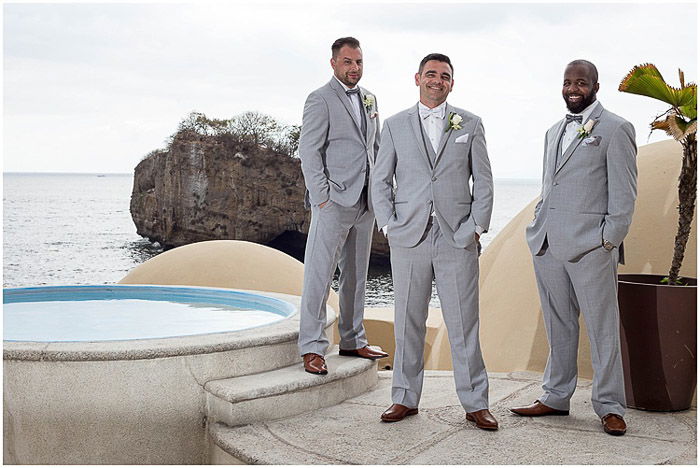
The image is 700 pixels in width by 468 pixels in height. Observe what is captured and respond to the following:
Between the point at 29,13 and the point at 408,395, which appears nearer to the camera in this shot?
the point at 408,395

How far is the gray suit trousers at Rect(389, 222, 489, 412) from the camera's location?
4543 millimetres

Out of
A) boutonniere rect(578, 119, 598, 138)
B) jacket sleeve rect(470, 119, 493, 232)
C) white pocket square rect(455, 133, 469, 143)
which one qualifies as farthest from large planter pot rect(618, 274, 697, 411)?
white pocket square rect(455, 133, 469, 143)

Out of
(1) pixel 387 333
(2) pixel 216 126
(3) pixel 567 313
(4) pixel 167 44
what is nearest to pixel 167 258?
(1) pixel 387 333

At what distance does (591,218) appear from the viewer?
14.9 feet

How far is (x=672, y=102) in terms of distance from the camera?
497cm

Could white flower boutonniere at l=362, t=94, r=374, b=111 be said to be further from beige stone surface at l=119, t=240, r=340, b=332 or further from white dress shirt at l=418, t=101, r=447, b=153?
beige stone surface at l=119, t=240, r=340, b=332

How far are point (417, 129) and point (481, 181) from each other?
0.46 metres

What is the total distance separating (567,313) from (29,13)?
6646 centimetres

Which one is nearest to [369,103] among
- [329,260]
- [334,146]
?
[334,146]

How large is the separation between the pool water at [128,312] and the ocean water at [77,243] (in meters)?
28.9

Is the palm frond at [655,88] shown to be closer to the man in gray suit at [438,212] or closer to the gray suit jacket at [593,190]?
the gray suit jacket at [593,190]

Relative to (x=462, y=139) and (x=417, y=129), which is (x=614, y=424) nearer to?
(x=462, y=139)

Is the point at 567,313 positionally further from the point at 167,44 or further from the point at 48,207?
the point at 48,207

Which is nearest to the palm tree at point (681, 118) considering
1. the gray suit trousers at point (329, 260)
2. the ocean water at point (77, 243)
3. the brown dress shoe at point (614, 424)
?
the brown dress shoe at point (614, 424)
